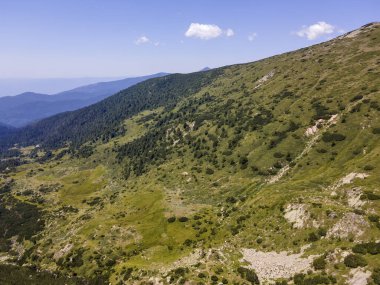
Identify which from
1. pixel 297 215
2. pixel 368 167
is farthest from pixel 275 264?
pixel 368 167

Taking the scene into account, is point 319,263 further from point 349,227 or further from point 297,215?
point 297,215

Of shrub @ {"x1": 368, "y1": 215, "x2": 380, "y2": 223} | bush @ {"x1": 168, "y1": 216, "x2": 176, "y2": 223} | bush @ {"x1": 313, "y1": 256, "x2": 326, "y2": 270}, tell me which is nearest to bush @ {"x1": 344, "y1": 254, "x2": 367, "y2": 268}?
bush @ {"x1": 313, "y1": 256, "x2": 326, "y2": 270}

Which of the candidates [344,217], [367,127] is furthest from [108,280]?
[367,127]

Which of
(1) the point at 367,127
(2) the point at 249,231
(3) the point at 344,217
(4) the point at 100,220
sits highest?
(1) the point at 367,127

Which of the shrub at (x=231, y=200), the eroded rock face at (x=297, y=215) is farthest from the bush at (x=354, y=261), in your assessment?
the shrub at (x=231, y=200)

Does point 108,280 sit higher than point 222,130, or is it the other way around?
point 222,130

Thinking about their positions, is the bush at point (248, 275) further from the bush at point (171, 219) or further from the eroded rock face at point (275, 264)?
the bush at point (171, 219)

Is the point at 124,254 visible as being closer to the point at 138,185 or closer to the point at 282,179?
the point at 282,179
